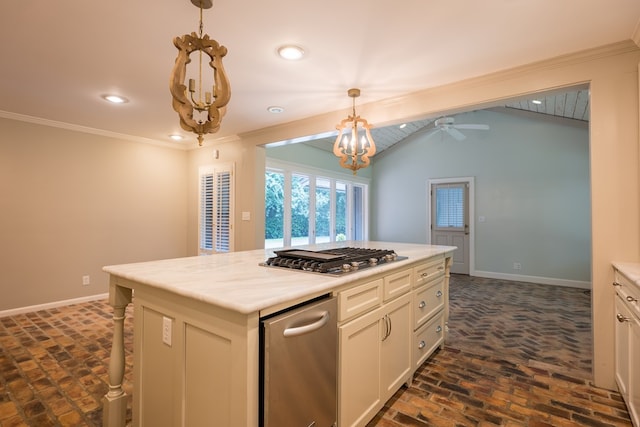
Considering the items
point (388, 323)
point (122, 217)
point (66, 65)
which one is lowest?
point (388, 323)

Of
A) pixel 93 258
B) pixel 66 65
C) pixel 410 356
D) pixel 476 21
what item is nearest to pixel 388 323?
pixel 410 356

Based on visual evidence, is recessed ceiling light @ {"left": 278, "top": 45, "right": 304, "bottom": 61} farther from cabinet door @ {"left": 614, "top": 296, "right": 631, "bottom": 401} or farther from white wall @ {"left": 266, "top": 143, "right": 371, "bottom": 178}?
white wall @ {"left": 266, "top": 143, "right": 371, "bottom": 178}

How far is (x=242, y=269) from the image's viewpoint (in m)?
1.80

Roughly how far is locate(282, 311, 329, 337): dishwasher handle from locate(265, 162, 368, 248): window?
14.0 ft

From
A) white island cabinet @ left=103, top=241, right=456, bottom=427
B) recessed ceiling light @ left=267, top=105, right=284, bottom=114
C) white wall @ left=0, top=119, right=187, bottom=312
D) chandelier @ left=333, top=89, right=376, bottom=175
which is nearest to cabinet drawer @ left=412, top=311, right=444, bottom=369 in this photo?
white island cabinet @ left=103, top=241, right=456, bottom=427

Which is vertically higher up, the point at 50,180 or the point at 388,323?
the point at 50,180

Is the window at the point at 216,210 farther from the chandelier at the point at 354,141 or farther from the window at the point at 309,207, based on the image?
the chandelier at the point at 354,141

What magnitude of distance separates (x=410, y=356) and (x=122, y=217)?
4.49 meters

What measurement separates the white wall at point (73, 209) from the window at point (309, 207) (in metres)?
1.70

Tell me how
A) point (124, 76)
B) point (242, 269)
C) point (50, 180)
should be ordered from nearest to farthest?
1. point (242, 269)
2. point (124, 76)
3. point (50, 180)

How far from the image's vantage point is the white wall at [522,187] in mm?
5469

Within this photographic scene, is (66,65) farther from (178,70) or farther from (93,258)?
(93,258)

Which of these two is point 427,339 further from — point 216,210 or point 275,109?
point 216,210

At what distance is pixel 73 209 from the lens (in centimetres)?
424
